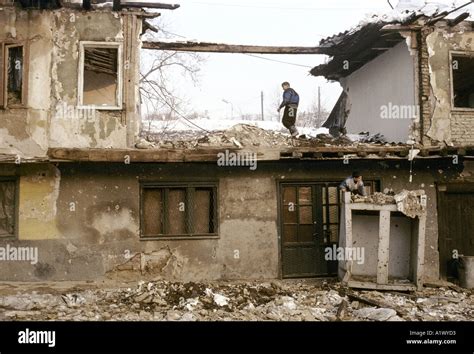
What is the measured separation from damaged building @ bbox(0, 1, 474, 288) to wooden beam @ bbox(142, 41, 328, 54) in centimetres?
116

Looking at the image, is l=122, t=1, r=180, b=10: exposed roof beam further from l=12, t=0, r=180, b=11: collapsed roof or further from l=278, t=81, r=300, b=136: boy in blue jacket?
l=278, t=81, r=300, b=136: boy in blue jacket

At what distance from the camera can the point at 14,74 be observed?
32.1 ft

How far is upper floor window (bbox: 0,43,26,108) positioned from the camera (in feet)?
31.5

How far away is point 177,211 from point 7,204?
414 centimetres

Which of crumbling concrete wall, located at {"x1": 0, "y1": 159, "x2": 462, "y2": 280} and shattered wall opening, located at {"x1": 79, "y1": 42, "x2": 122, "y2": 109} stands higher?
shattered wall opening, located at {"x1": 79, "y1": 42, "x2": 122, "y2": 109}

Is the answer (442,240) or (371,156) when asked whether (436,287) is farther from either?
(371,156)

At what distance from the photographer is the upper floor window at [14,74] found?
9594 millimetres

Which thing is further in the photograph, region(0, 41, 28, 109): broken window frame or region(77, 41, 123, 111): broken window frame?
region(77, 41, 123, 111): broken window frame

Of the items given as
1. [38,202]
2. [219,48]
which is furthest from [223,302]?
[219,48]

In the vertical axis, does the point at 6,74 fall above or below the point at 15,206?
above
